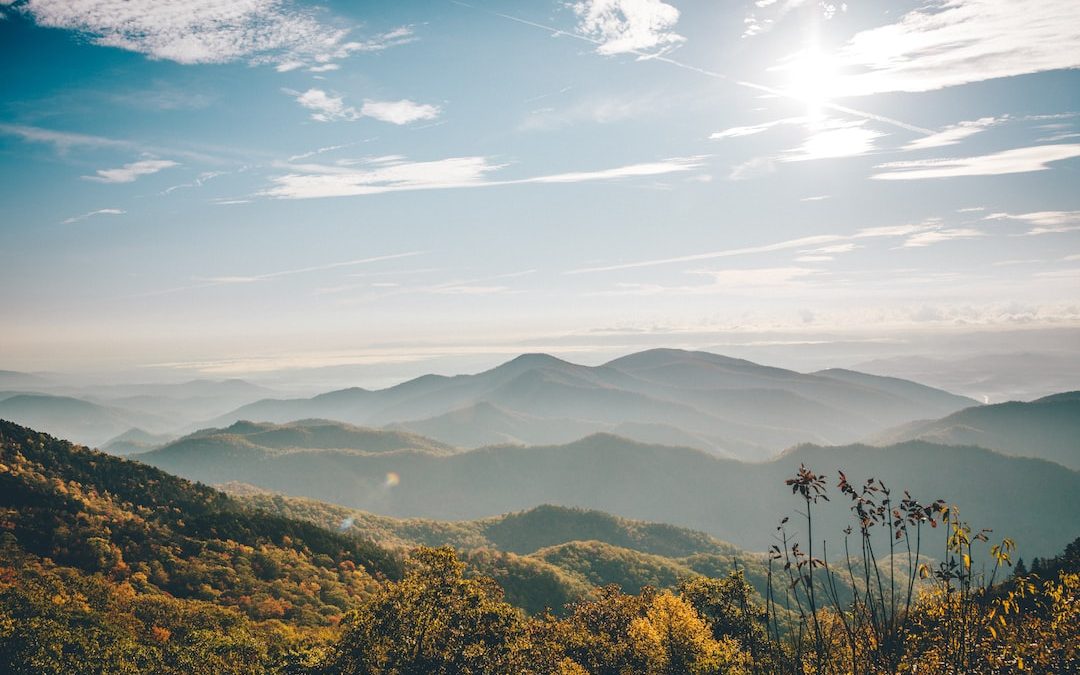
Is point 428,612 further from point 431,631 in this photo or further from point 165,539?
point 165,539

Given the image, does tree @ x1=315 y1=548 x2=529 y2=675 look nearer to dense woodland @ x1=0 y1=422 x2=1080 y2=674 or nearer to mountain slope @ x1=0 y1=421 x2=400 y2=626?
dense woodland @ x1=0 y1=422 x2=1080 y2=674

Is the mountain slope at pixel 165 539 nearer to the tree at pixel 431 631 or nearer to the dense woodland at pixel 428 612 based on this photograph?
the dense woodland at pixel 428 612

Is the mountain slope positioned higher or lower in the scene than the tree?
lower

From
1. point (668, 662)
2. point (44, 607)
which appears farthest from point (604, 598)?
point (44, 607)

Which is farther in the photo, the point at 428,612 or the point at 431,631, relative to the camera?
the point at 428,612

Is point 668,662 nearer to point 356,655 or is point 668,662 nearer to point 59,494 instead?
point 356,655

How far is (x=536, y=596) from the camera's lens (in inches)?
7854

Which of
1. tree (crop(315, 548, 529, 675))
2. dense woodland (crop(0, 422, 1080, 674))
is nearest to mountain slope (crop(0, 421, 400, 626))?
dense woodland (crop(0, 422, 1080, 674))

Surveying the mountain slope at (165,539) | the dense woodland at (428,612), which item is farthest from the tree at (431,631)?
the mountain slope at (165,539)

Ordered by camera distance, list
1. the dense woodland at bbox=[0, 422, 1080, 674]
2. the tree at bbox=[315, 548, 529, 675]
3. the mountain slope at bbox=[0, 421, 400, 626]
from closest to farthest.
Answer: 1. the dense woodland at bbox=[0, 422, 1080, 674]
2. the tree at bbox=[315, 548, 529, 675]
3. the mountain slope at bbox=[0, 421, 400, 626]

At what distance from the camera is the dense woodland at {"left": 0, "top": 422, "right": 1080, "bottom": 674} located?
23.1m

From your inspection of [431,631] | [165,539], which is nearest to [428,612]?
[431,631]

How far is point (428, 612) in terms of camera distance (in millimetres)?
45875

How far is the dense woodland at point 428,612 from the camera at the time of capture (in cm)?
2308
